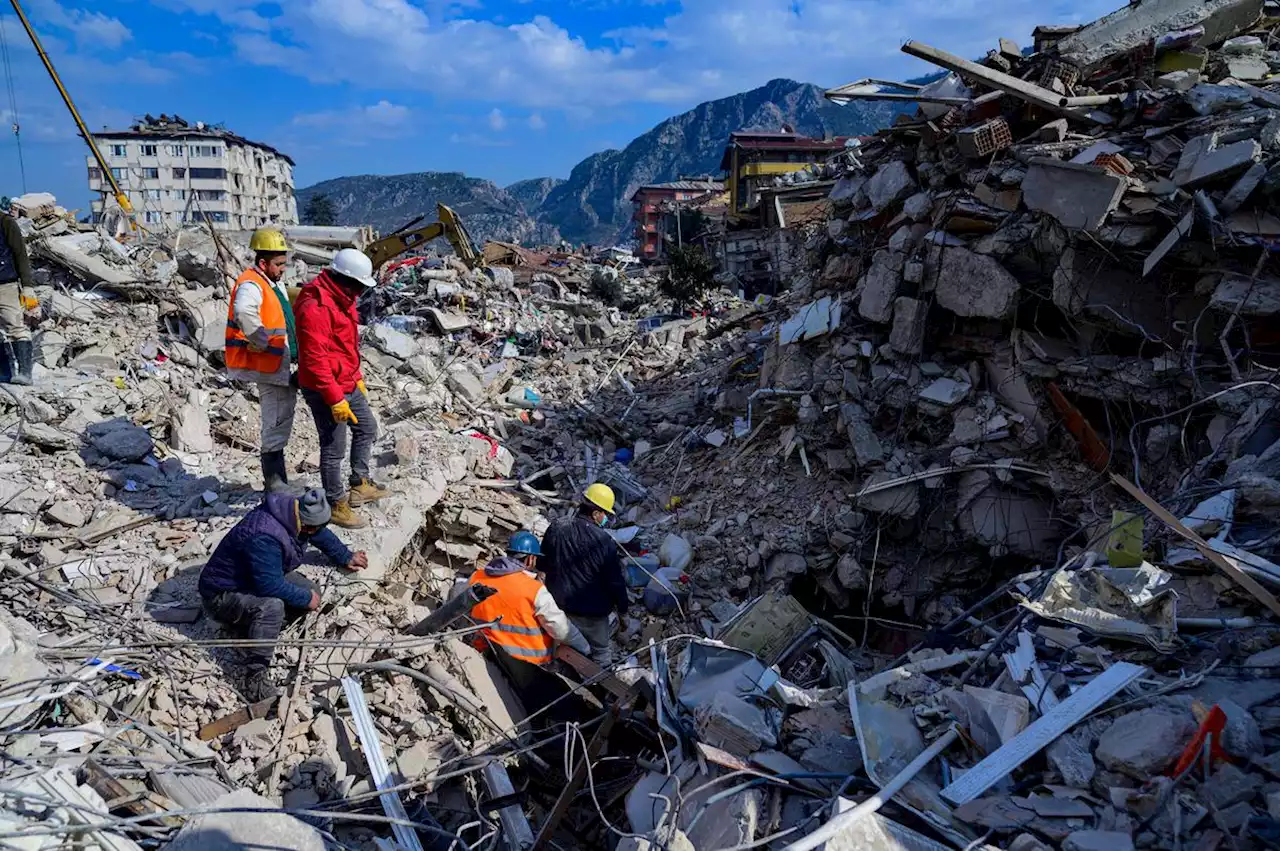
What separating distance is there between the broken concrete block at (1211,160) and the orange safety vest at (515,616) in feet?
16.3

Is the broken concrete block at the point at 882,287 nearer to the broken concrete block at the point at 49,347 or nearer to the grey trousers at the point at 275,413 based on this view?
the grey trousers at the point at 275,413

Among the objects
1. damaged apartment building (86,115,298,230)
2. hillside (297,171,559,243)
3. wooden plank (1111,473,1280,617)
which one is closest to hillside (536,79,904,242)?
hillside (297,171,559,243)

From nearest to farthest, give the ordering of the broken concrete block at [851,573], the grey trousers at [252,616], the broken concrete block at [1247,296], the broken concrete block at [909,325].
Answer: the grey trousers at [252,616], the broken concrete block at [1247,296], the broken concrete block at [851,573], the broken concrete block at [909,325]

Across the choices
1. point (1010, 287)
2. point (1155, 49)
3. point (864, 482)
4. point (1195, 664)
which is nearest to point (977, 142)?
point (1010, 287)

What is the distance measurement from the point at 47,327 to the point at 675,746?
6999mm

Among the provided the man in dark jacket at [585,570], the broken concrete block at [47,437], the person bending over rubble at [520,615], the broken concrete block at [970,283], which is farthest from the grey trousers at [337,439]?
the broken concrete block at [970,283]

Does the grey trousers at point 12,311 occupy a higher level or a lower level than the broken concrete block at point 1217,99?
lower

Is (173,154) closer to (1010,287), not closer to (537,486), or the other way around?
(537,486)

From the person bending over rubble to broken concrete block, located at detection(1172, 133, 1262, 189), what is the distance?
195 inches

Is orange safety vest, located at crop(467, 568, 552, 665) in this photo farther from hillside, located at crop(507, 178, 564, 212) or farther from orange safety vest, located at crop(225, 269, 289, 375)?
hillside, located at crop(507, 178, 564, 212)

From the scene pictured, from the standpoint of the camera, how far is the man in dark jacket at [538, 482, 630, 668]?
4.59m

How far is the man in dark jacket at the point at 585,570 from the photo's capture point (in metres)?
4.59

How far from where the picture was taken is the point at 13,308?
5820 mm

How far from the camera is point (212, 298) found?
8211 mm
